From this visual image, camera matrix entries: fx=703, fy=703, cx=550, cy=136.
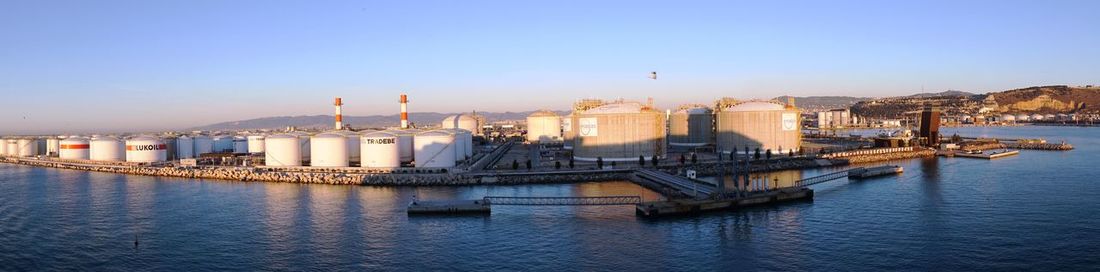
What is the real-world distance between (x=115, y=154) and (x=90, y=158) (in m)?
2.61

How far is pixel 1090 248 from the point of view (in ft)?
42.7

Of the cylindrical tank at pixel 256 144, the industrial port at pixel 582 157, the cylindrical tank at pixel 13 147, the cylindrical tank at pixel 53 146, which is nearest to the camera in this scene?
the industrial port at pixel 582 157

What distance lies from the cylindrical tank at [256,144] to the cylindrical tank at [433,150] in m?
13.0

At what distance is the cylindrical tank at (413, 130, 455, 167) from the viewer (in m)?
27.2

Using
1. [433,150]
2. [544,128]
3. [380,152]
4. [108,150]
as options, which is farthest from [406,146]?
[544,128]

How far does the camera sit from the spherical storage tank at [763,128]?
109 ft

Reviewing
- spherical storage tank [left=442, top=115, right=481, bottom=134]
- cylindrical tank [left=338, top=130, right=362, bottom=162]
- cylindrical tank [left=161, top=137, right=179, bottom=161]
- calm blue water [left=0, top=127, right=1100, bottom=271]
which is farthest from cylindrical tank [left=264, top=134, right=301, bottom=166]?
spherical storage tank [left=442, top=115, right=481, bottom=134]

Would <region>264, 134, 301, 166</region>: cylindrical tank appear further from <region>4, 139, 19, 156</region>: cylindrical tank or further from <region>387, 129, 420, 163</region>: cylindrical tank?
<region>4, 139, 19, 156</region>: cylindrical tank

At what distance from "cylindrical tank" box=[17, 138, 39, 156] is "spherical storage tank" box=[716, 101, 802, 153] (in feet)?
145

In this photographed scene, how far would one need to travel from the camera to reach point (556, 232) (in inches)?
596

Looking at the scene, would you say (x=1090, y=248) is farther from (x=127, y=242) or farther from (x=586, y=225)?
(x=127, y=242)

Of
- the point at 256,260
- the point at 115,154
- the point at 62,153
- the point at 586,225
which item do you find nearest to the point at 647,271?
the point at 586,225

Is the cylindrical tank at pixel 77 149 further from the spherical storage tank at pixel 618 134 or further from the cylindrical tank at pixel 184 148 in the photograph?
the spherical storage tank at pixel 618 134

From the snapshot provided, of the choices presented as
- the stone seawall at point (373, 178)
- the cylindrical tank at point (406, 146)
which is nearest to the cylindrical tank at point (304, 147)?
the stone seawall at point (373, 178)
